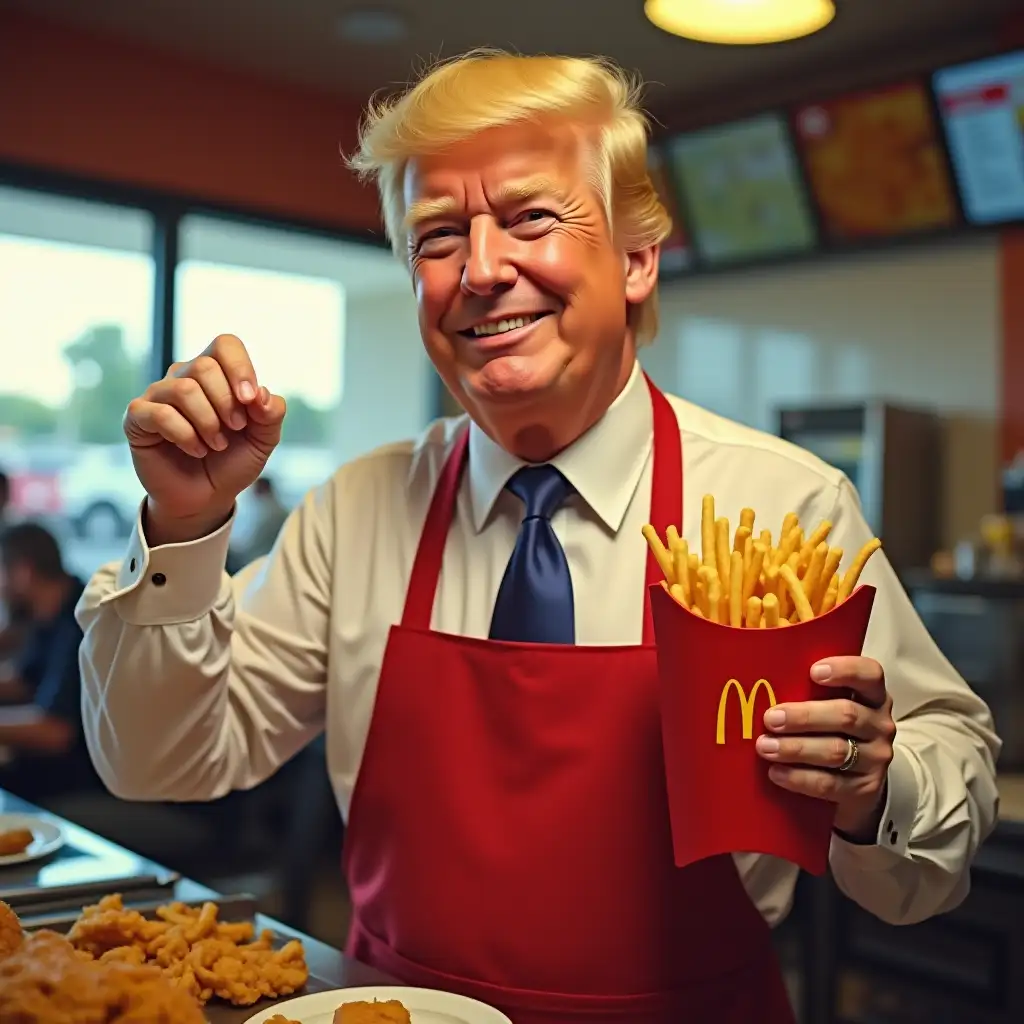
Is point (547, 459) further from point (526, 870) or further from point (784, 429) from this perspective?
point (784, 429)

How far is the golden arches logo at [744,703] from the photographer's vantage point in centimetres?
101

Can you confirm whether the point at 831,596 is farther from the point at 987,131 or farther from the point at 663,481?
the point at 987,131

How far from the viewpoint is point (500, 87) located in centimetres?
138

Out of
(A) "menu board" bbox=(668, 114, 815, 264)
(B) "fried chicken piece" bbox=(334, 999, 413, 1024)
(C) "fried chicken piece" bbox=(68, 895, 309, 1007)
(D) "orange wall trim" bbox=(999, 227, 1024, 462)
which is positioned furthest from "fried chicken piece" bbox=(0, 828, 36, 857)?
(A) "menu board" bbox=(668, 114, 815, 264)

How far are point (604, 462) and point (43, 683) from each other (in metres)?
2.85

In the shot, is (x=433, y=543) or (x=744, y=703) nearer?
(x=744, y=703)

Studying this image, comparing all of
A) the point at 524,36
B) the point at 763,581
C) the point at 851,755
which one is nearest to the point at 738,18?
the point at 763,581

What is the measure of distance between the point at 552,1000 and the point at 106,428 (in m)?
4.33

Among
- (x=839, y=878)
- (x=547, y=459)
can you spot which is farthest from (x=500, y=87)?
(x=839, y=878)

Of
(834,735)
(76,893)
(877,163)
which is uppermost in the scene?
(877,163)

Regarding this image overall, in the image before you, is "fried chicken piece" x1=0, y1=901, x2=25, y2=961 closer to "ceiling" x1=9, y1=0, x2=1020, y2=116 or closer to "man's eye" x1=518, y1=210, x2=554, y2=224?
"man's eye" x1=518, y1=210, x2=554, y2=224

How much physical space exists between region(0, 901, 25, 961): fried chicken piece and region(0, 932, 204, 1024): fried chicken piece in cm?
10

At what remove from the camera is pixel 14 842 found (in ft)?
4.74

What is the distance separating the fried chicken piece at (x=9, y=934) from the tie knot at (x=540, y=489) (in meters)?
0.72
